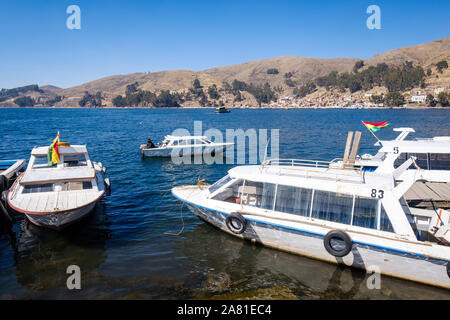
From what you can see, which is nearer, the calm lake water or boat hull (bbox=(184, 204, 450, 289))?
boat hull (bbox=(184, 204, 450, 289))

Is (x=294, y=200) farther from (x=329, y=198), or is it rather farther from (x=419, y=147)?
(x=419, y=147)

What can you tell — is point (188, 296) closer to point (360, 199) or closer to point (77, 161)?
point (360, 199)

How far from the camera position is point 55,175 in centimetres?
1563

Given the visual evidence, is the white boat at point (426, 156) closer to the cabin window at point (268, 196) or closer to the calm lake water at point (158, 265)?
the cabin window at point (268, 196)

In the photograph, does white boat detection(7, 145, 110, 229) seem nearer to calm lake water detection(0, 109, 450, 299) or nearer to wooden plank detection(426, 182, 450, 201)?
calm lake water detection(0, 109, 450, 299)

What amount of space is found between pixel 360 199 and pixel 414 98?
211956 mm

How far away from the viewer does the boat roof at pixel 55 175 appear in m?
14.8

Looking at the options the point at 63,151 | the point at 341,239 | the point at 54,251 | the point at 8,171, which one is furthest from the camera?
the point at 8,171

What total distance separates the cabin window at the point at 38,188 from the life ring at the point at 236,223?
9463 millimetres

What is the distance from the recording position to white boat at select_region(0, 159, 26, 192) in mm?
18620

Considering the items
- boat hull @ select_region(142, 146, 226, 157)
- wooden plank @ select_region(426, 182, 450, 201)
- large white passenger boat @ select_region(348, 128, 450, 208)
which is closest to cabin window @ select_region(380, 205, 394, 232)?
large white passenger boat @ select_region(348, 128, 450, 208)

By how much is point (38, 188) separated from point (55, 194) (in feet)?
3.50

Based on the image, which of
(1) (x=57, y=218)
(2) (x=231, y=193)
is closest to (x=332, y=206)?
(2) (x=231, y=193)

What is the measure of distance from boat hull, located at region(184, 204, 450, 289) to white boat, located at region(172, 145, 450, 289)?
0.09 feet
